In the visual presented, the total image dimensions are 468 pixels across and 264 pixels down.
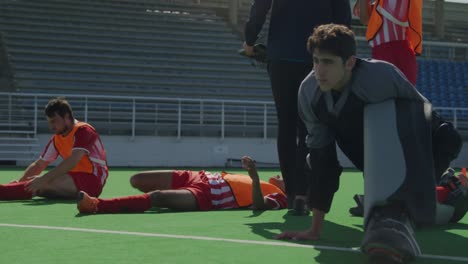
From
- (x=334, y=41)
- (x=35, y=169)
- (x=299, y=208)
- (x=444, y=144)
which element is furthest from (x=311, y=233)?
(x=35, y=169)

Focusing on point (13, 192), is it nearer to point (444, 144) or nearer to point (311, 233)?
point (311, 233)

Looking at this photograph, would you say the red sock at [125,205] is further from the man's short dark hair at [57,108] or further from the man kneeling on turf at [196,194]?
the man's short dark hair at [57,108]

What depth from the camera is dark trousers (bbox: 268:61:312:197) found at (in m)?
4.37

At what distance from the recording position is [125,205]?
427cm

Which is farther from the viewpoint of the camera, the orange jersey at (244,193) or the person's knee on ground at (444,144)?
the orange jersey at (244,193)

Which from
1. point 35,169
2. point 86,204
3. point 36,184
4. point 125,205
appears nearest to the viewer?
point 86,204

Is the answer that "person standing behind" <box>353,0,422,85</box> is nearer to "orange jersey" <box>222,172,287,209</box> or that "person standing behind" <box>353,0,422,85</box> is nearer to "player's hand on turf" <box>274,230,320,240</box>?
"orange jersey" <box>222,172,287,209</box>

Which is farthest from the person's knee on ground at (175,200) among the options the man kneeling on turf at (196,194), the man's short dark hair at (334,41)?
the man's short dark hair at (334,41)

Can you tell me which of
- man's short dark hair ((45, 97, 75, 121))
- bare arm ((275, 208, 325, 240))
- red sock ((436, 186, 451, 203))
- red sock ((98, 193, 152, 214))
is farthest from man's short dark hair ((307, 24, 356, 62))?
man's short dark hair ((45, 97, 75, 121))

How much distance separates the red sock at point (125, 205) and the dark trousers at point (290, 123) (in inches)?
32.7

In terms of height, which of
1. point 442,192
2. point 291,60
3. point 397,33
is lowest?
point 442,192

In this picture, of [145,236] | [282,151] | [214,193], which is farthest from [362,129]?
[214,193]

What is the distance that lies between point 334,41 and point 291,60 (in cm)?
157

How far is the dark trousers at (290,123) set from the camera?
437 cm
